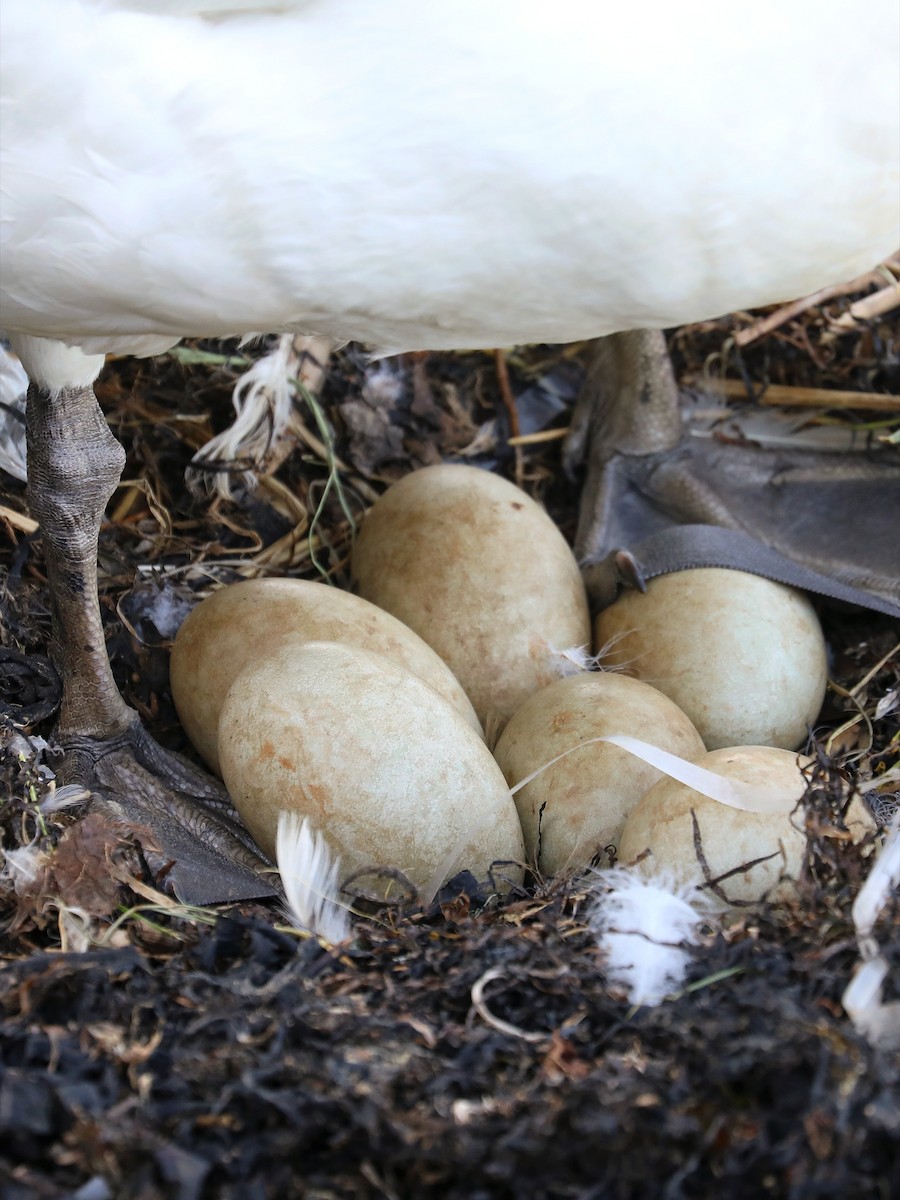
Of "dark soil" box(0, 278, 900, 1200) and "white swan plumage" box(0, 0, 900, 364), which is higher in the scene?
"white swan plumage" box(0, 0, 900, 364)

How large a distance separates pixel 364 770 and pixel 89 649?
571mm

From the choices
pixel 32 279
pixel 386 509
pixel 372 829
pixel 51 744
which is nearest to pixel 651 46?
pixel 32 279

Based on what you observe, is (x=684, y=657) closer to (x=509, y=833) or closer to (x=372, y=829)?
(x=509, y=833)

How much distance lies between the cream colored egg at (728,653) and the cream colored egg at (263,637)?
295mm

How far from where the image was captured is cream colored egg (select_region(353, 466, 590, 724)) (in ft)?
6.40

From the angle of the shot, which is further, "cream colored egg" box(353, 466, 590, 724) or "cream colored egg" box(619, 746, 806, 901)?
"cream colored egg" box(353, 466, 590, 724)

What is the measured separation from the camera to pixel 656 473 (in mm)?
2484

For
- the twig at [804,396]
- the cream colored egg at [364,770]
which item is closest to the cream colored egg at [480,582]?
the cream colored egg at [364,770]

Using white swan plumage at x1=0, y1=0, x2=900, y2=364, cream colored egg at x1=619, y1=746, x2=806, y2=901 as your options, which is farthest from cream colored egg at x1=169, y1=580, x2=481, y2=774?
white swan plumage at x1=0, y1=0, x2=900, y2=364

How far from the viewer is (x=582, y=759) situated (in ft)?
5.33

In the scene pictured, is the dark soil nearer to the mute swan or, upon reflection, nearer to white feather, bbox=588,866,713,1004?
white feather, bbox=588,866,713,1004

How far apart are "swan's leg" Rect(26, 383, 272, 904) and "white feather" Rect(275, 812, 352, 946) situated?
34 centimetres

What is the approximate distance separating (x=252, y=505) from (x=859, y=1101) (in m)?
1.61

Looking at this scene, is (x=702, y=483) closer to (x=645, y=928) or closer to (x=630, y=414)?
(x=630, y=414)
